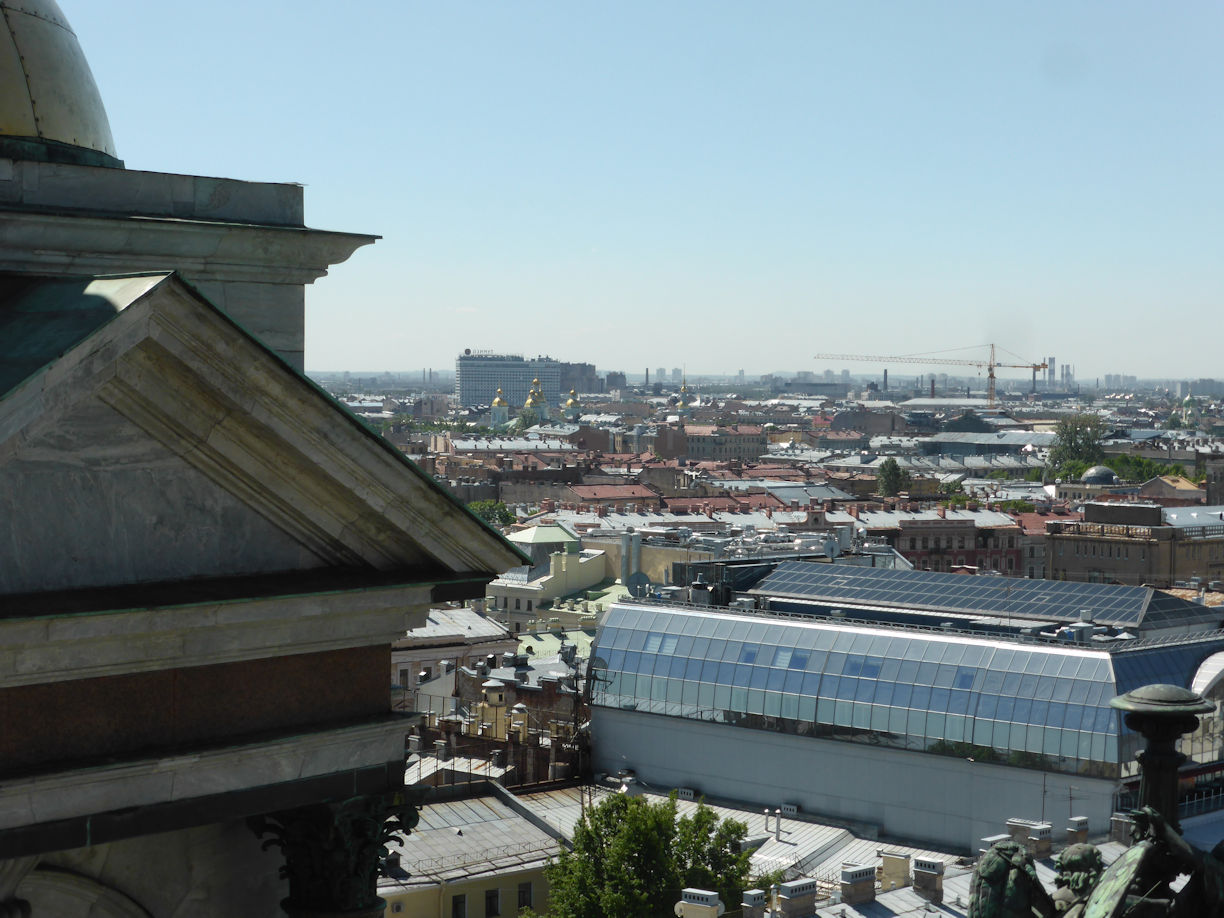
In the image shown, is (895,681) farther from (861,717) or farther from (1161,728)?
(1161,728)

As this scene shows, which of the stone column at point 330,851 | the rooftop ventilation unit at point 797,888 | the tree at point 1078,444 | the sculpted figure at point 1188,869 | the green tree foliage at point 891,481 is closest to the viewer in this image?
the stone column at point 330,851

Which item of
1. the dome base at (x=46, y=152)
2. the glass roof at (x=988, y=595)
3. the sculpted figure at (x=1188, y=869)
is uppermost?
the dome base at (x=46, y=152)

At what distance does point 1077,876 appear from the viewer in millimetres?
8828

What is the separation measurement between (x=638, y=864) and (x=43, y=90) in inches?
998

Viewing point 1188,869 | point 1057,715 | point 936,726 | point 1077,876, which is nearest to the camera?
point 1188,869

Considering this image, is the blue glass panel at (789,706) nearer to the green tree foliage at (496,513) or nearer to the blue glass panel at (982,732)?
the blue glass panel at (982,732)

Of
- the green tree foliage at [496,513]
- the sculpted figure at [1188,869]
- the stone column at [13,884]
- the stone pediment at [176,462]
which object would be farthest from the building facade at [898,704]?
the green tree foliage at [496,513]

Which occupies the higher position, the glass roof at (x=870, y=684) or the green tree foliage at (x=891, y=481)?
the glass roof at (x=870, y=684)

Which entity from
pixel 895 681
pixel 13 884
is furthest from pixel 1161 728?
pixel 895 681

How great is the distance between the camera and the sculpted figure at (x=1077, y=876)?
8766 mm

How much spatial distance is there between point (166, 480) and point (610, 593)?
73085mm

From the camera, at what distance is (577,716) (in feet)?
159

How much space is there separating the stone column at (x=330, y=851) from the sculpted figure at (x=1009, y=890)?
9.72 ft

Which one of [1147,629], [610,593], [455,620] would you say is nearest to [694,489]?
[610,593]
